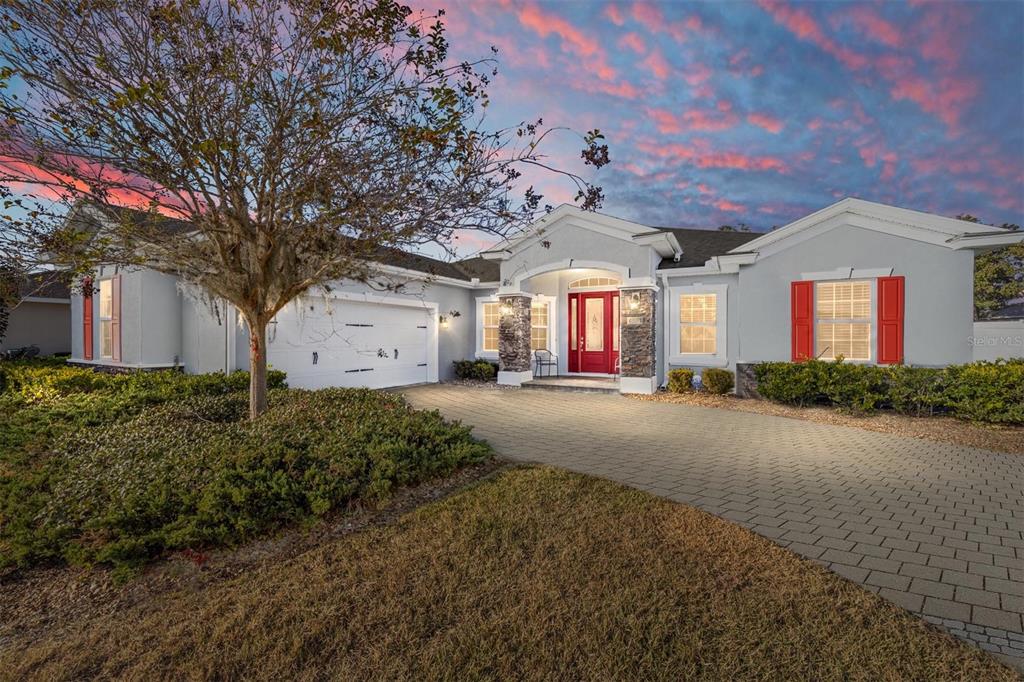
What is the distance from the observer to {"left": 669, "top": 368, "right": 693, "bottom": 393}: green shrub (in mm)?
11992

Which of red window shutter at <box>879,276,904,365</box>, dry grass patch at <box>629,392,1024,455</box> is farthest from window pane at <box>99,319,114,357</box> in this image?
red window shutter at <box>879,276,904,365</box>

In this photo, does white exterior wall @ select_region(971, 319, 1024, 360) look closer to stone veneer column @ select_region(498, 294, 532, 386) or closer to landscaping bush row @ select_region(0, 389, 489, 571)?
stone veneer column @ select_region(498, 294, 532, 386)

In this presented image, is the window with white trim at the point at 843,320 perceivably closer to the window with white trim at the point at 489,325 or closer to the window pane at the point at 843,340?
the window pane at the point at 843,340

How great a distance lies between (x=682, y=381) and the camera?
39.4 feet

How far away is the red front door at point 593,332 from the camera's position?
14344 mm

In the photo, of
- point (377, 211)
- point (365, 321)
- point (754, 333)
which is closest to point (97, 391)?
point (365, 321)

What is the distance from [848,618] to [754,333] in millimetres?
9699

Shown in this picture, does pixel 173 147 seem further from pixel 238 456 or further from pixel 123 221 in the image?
pixel 238 456

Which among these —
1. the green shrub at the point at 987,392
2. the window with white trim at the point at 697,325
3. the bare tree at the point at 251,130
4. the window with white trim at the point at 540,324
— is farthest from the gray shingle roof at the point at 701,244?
the bare tree at the point at 251,130

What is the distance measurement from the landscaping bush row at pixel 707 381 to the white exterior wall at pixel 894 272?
62cm

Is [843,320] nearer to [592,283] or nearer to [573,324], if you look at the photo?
[592,283]

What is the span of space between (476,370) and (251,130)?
1034 centimetres

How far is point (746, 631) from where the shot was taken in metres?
2.53

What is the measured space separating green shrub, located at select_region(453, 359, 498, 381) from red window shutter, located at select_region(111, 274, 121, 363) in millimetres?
8301
